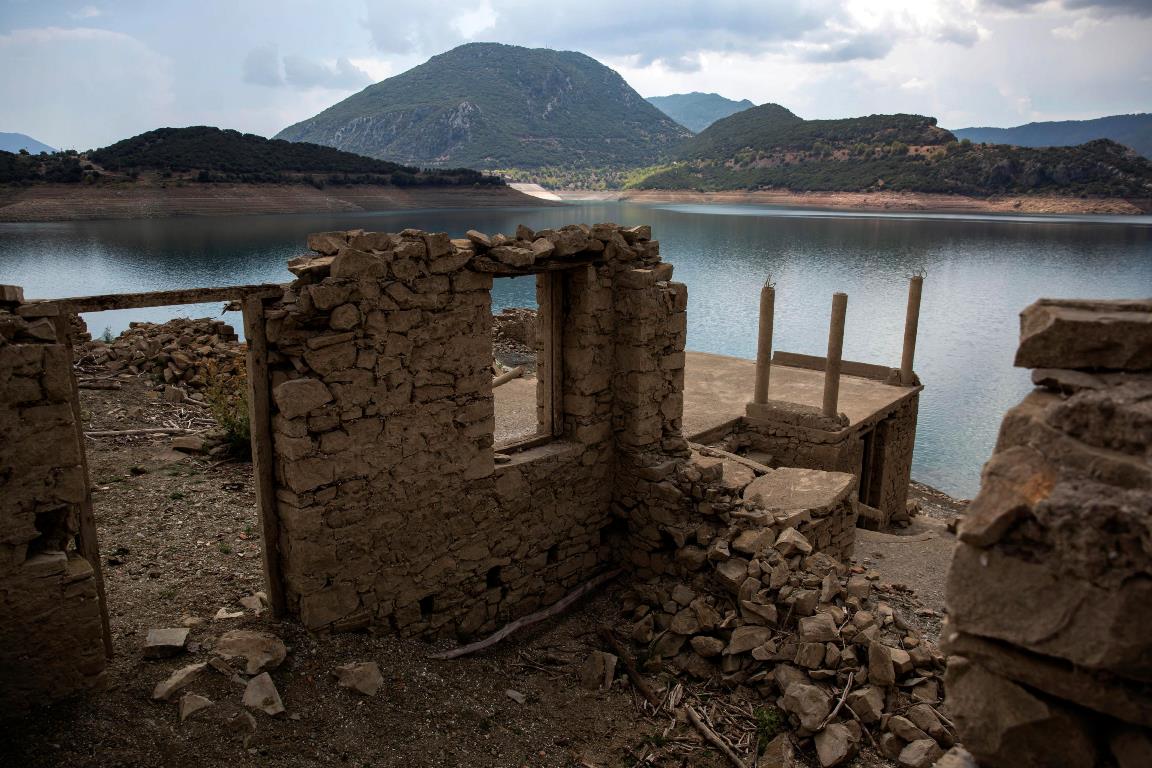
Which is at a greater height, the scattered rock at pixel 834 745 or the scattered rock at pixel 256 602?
the scattered rock at pixel 256 602

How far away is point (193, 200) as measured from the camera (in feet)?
137

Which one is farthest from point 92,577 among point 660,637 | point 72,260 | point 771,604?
point 72,260

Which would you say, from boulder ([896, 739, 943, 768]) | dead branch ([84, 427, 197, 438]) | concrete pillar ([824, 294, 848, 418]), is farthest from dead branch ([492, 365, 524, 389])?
boulder ([896, 739, 943, 768])

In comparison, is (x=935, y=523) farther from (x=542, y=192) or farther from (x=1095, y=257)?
(x=542, y=192)

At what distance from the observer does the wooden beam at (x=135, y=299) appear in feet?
15.2

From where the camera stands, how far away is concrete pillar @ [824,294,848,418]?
13953 millimetres

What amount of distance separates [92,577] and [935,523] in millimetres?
16137

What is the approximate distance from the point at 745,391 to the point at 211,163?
4088 centimetres

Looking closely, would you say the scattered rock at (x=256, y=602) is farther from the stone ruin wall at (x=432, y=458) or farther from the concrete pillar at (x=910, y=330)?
the concrete pillar at (x=910, y=330)

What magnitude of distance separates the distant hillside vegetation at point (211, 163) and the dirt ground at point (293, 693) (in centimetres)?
3842

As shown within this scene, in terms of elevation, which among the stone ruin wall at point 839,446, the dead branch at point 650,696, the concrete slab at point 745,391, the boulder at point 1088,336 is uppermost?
the boulder at point 1088,336

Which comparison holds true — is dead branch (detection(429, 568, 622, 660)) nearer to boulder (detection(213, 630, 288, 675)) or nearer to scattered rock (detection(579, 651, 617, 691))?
scattered rock (detection(579, 651, 617, 691))

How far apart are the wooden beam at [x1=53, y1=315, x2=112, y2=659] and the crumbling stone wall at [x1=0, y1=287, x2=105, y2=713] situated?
0.08 meters

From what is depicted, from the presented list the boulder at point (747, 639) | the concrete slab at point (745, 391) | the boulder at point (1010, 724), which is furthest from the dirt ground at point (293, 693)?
the concrete slab at point (745, 391)
